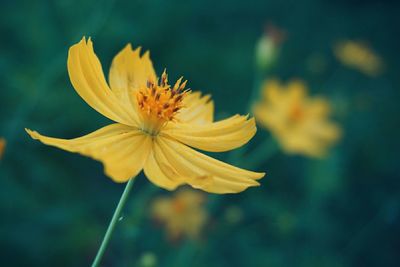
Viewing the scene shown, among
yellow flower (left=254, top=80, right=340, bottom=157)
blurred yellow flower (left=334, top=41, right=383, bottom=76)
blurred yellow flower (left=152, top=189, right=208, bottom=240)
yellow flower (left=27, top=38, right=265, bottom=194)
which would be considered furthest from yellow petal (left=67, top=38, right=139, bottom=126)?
blurred yellow flower (left=334, top=41, right=383, bottom=76)

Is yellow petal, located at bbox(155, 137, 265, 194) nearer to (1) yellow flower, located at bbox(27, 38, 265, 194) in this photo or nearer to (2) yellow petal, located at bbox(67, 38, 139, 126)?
(1) yellow flower, located at bbox(27, 38, 265, 194)

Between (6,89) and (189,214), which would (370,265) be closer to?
(189,214)

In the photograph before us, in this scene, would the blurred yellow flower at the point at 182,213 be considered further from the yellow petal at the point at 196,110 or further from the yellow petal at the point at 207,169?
the yellow petal at the point at 207,169

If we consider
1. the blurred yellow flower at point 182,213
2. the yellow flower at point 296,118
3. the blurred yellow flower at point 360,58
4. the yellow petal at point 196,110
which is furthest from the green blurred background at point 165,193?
the yellow petal at point 196,110

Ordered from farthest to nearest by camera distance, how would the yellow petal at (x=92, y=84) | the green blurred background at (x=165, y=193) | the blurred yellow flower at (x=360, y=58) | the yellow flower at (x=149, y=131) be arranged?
the blurred yellow flower at (x=360, y=58), the green blurred background at (x=165, y=193), the yellow petal at (x=92, y=84), the yellow flower at (x=149, y=131)

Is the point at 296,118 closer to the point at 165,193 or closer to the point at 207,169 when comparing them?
the point at 165,193

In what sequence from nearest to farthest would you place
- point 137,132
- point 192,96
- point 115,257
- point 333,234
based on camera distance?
point 137,132 < point 192,96 < point 115,257 < point 333,234

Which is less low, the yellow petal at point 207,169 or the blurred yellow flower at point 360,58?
the yellow petal at point 207,169

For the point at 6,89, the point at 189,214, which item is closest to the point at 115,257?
the point at 189,214
